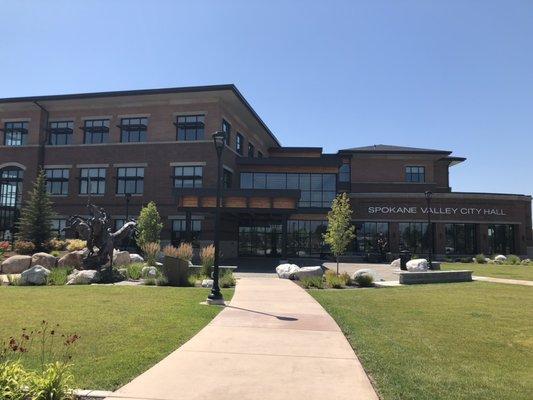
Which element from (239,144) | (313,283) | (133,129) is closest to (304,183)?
(239,144)

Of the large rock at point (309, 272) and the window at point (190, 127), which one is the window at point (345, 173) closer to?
the window at point (190, 127)

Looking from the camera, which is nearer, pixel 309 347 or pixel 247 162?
pixel 309 347

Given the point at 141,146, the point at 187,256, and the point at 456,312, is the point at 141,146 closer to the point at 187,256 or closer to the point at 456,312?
the point at 187,256

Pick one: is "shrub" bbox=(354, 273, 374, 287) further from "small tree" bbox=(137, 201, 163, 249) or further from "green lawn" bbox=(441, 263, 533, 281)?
"small tree" bbox=(137, 201, 163, 249)

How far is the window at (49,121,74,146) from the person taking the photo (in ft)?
137

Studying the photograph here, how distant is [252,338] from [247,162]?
33.4m

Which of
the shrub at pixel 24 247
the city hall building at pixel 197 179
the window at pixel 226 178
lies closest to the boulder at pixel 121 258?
the city hall building at pixel 197 179

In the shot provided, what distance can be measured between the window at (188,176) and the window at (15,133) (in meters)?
16.2

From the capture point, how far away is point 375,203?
45.6m

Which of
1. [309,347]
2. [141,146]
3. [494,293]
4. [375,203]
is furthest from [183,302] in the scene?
[375,203]

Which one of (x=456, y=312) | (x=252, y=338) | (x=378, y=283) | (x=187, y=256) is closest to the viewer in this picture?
(x=252, y=338)

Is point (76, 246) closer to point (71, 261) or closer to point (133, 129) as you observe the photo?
point (71, 261)

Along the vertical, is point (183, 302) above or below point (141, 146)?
below

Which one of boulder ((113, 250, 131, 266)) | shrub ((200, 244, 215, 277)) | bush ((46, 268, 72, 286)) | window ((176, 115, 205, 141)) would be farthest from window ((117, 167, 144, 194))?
bush ((46, 268, 72, 286))
